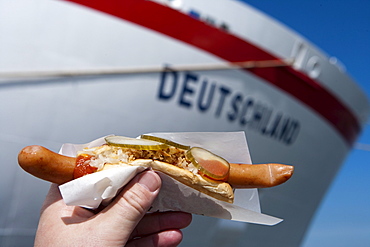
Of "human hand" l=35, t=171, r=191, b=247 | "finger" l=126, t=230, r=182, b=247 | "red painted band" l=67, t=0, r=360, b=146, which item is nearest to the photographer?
"human hand" l=35, t=171, r=191, b=247

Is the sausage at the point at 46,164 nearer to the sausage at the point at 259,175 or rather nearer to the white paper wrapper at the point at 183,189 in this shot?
the white paper wrapper at the point at 183,189

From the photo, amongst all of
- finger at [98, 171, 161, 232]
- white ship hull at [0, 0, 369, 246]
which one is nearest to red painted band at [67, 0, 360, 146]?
white ship hull at [0, 0, 369, 246]

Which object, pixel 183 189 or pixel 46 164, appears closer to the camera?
pixel 46 164

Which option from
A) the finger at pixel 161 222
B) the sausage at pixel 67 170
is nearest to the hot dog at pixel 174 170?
the sausage at pixel 67 170

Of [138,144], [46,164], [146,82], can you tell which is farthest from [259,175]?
[146,82]

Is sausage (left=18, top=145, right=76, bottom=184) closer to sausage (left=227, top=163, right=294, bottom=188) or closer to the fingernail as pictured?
the fingernail

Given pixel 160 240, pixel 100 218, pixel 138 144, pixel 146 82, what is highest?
pixel 146 82

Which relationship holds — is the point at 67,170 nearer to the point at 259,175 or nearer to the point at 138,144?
the point at 138,144
